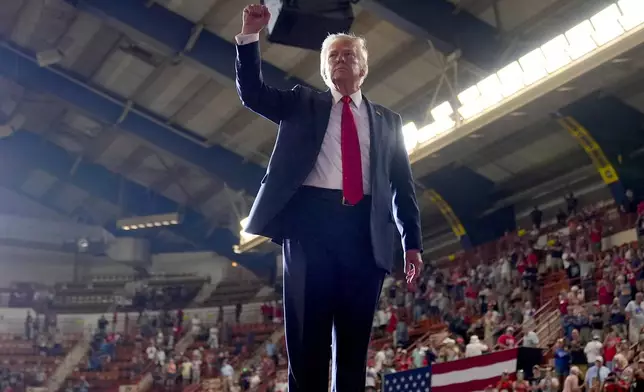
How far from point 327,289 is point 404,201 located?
40 cm

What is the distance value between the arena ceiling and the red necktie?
9.17m

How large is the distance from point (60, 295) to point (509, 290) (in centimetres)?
1618

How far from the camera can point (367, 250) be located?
87.7 inches

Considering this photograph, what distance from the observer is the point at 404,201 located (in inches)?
95.1

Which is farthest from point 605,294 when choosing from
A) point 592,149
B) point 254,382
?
point 254,382

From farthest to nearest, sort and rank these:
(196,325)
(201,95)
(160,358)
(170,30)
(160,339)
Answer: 1. (196,325)
2. (160,339)
3. (160,358)
4. (201,95)
5. (170,30)

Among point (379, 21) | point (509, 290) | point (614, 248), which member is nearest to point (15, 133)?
point (379, 21)

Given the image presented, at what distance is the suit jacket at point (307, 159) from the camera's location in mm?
2244

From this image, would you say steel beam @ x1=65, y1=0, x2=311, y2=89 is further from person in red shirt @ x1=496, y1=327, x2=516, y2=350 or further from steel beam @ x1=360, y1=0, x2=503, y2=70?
person in red shirt @ x1=496, y1=327, x2=516, y2=350

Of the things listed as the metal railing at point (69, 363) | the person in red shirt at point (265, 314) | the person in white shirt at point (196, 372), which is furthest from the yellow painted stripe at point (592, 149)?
the metal railing at point (69, 363)

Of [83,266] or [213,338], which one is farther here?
[83,266]

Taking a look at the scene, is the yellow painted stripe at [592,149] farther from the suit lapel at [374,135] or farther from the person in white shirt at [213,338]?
the suit lapel at [374,135]

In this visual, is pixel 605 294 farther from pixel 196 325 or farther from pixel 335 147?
pixel 196 325

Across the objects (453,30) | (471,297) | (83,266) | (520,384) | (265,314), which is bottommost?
(520,384)
